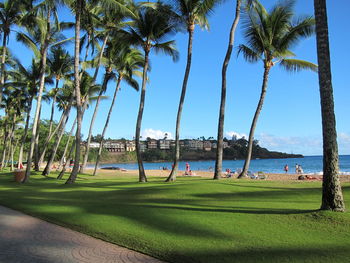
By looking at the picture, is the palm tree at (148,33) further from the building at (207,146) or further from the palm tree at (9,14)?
the building at (207,146)

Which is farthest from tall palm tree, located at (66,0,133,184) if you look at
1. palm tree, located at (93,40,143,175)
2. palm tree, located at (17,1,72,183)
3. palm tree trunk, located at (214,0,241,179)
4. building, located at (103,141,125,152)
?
building, located at (103,141,125,152)

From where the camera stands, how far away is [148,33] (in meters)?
18.9

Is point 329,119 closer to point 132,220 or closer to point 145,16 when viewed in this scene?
point 132,220

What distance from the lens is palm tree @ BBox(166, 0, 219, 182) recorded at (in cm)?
1727

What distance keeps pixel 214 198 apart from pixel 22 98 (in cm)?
3893

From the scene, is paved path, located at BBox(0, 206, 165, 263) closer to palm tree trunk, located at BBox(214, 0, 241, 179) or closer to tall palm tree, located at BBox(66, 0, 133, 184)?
tall palm tree, located at BBox(66, 0, 133, 184)

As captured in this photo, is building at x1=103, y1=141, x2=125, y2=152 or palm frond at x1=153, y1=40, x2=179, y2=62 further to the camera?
building at x1=103, y1=141, x2=125, y2=152

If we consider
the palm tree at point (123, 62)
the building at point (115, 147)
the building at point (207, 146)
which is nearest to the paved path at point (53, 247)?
the palm tree at point (123, 62)

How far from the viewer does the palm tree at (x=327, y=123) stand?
6555mm

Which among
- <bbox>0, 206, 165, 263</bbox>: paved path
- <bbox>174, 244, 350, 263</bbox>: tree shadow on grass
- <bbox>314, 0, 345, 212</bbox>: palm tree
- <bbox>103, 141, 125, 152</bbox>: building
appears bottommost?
<bbox>0, 206, 165, 263</bbox>: paved path

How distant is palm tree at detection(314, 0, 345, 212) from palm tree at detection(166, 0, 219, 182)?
35.1 feet

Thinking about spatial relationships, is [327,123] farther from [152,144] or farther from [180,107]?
[152,144]

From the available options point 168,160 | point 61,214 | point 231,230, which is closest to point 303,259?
point 231,230

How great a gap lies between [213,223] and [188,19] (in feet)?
46.0
